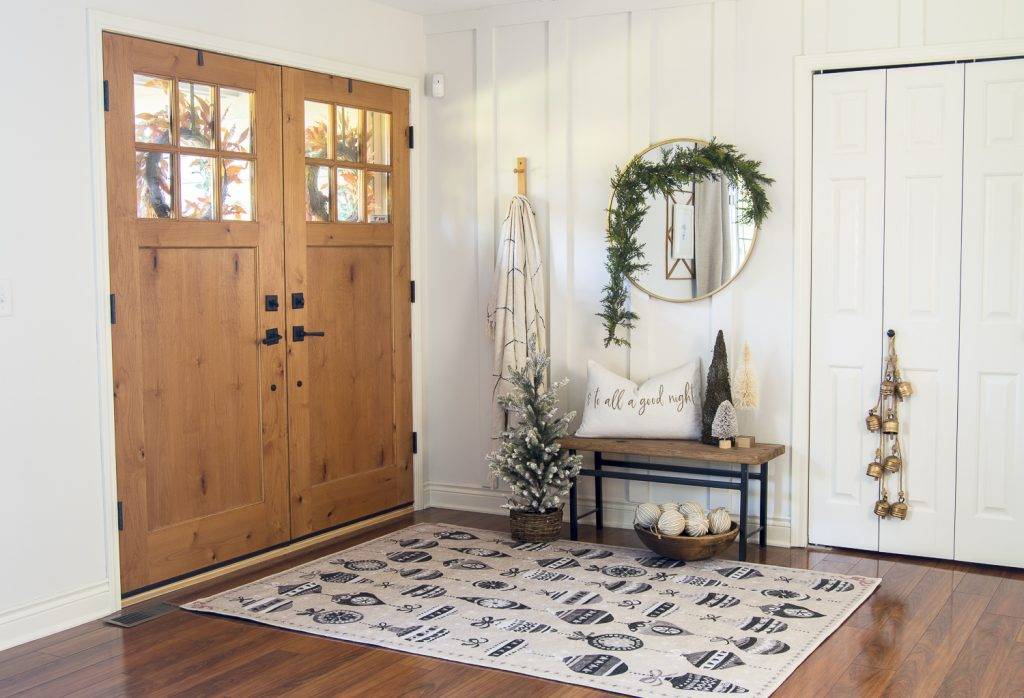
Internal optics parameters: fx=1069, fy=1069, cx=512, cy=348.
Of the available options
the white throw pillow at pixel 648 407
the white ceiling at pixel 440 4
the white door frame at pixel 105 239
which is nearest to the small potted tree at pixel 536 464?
the white throw pillow at pixel 648 407

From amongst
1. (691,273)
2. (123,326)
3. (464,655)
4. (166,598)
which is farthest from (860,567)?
(123,326)

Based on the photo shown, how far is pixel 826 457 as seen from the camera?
4.65 m

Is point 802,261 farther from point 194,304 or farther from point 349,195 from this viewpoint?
point 194,304

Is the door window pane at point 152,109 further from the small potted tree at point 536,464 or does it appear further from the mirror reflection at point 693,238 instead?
the mirror reflection at point 693,238

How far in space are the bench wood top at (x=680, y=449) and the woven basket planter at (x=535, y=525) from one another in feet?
1.08

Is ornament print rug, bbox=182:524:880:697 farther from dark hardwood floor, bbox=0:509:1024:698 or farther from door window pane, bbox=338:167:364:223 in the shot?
door window pane, bbox=338:167:364:223

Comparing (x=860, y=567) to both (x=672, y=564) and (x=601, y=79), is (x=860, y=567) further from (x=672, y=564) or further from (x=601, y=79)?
(x=601, y=79)

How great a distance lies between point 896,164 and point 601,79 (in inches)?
54.9

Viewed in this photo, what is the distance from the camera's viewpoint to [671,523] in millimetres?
4316

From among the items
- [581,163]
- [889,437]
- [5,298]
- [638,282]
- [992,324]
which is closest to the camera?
[5,298]

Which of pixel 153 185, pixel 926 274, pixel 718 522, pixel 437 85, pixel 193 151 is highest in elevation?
pixel 437 85

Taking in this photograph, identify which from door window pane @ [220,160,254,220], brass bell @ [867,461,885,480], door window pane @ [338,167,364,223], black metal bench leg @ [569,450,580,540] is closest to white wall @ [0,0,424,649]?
door window pane @ [220,160,254,220]

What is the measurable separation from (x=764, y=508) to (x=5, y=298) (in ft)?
10.1

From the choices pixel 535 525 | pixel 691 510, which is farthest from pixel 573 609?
pixel 535 525
